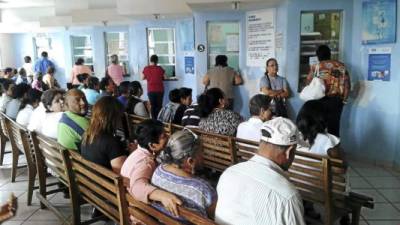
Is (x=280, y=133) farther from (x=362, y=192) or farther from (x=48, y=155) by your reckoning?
(x=362, y=192)

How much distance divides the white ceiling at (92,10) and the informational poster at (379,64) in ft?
4.46

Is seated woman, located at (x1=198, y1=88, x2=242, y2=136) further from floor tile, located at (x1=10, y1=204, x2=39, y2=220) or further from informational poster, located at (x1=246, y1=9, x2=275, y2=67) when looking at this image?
informational poster, located at (x1=246, y1=9, x2=275, y2=67)

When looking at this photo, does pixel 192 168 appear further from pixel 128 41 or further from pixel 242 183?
pixel 128 41

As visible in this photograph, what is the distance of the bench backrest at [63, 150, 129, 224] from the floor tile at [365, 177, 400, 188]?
276 cm

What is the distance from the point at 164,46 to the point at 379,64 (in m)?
5.08

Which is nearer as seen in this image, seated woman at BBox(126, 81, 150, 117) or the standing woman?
seated woman at BBox(126, 81, 150, 117)

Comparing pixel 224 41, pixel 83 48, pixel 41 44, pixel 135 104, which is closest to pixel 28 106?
pixel 135 104

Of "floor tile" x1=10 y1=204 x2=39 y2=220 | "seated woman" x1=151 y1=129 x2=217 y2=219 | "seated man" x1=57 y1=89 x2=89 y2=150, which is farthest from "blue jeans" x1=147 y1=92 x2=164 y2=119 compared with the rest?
"seated woman" x1=151 y1=129 x2=217 y2=219

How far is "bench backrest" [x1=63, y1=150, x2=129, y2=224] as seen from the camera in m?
1.81

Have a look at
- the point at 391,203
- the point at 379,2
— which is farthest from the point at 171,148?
the point at 379,2

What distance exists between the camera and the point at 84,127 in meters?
2.86

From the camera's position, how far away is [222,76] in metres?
5.35

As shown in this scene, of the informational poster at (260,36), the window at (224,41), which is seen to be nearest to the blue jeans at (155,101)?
the window at (224,41)

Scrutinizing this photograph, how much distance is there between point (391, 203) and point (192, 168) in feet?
7.62
